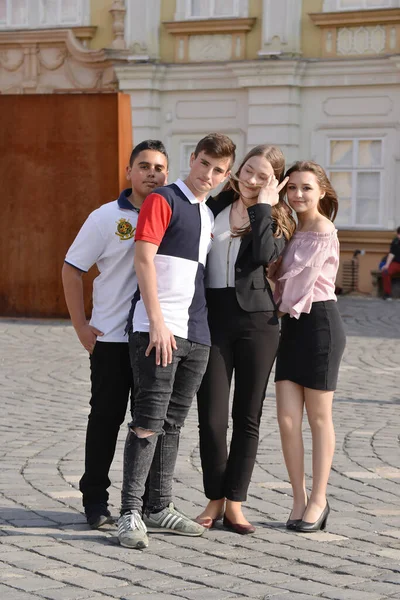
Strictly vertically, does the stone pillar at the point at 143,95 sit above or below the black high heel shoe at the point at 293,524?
above

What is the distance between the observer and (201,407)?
5508 mm

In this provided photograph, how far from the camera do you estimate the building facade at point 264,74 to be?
23781mm

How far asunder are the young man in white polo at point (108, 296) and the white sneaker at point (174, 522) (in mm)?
207

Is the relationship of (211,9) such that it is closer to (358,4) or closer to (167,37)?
(167,37)

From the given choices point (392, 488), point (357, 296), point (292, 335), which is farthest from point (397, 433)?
point (357, 296)

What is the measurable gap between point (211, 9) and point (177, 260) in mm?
20573

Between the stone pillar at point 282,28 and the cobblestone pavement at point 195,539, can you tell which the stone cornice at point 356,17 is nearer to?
the stone pillar at point 282,28

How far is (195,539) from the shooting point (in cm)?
540

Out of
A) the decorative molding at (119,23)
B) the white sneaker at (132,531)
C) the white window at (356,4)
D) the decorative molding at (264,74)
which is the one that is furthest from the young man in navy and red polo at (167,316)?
the decorative molding at (119,23)

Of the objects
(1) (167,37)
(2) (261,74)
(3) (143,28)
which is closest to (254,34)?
(2) (261,74)

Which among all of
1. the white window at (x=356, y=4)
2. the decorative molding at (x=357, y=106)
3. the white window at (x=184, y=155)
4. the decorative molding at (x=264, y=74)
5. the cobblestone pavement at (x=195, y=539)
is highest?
the white window at (x=356, y=4)

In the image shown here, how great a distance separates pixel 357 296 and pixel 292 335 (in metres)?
17.9

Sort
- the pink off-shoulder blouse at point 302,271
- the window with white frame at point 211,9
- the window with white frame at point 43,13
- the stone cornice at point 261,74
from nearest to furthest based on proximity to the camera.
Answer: the pink off-shoulder blouse at point 302,271, the stone cornice at point 261,74, the window with white frame at point 211,9, the window with white frame at point 43,13

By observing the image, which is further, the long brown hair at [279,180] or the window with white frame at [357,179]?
the window with white frame at [357,179]
